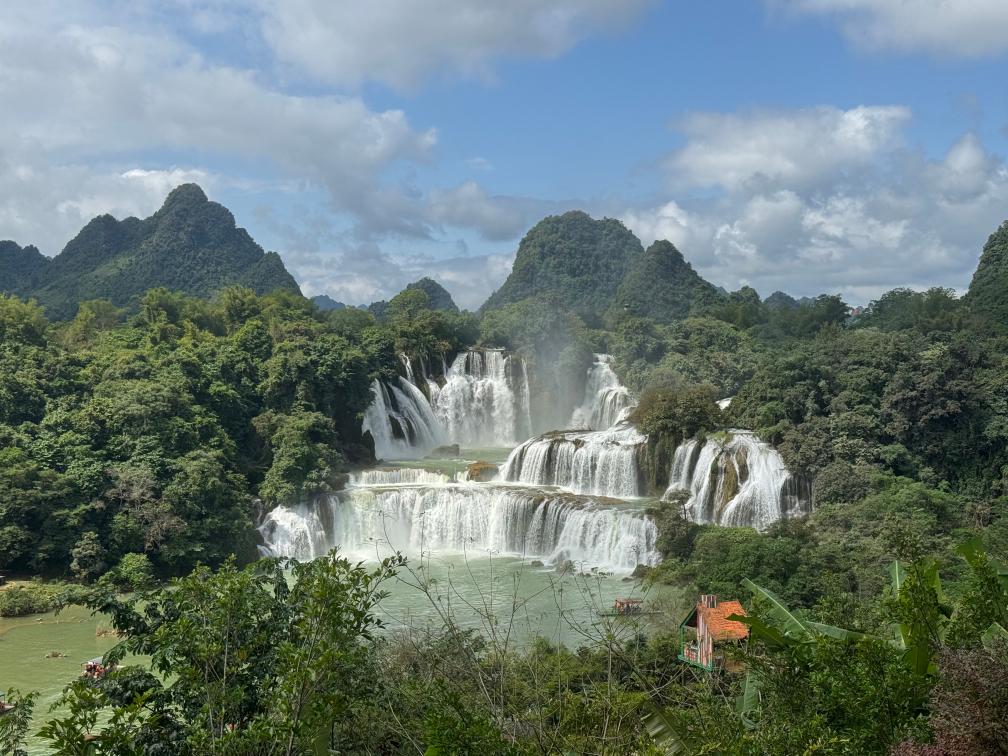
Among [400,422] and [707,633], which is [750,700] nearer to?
[707,633]

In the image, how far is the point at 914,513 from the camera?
14703 millimetres

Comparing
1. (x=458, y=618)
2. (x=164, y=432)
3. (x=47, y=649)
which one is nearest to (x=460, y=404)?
(x=164, y=432)

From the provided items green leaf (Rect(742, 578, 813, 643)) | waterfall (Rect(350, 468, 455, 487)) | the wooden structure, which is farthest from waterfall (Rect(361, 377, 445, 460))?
green leaf (Rect(742, 578, 813, 643))

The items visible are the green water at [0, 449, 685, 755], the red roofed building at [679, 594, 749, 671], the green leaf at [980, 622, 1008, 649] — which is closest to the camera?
the green leaf at [980, 622, 1008, 649]

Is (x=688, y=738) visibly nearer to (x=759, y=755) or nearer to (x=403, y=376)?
(x=759, y=755)

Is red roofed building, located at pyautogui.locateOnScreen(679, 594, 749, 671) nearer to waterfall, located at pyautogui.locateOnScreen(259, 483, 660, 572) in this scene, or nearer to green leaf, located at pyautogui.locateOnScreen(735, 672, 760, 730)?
green leaf, located at pyautogui.locateOnScreen(735, 672, 760, 730)

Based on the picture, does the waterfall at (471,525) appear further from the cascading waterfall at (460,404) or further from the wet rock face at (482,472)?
the cascading waterfall at (460,404)

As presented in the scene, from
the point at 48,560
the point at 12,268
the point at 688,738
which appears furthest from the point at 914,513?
the point at 12,268

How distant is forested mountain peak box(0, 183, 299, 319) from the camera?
50.2m

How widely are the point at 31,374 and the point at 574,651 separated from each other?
15.9 meters

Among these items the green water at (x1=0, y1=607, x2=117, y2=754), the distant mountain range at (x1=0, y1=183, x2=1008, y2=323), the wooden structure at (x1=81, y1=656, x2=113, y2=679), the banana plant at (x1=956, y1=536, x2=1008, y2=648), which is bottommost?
the green water at (x1=0, y1=607, x2=117, y2=754)

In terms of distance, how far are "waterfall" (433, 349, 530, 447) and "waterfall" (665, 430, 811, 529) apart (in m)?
11.6

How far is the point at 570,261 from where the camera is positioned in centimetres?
5766

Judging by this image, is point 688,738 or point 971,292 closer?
point 688,738
